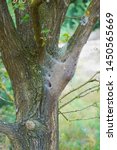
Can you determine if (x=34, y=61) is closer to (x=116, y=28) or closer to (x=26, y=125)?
(x=26, y=125)

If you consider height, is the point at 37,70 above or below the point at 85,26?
below

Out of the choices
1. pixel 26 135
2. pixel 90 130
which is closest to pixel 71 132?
pixel 90 130

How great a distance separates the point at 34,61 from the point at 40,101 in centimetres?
29

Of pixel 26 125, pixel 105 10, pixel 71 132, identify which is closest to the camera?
pixel 105 10

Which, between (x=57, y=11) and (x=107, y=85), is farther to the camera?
(x=57, y=11)

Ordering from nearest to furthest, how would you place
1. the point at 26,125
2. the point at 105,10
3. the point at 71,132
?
the point at 105,10, the point at 26,125, the point at 71,132

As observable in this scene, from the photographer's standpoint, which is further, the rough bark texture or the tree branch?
the rough bark texture

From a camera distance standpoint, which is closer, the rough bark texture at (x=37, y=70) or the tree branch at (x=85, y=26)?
the tree branch at (x=85, y=26)

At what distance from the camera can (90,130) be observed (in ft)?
19.3

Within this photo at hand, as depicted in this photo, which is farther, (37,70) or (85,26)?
(37,70)

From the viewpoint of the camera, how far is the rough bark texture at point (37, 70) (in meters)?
2.99

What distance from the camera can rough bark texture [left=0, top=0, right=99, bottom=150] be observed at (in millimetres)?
2990

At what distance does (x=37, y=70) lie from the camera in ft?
10.1

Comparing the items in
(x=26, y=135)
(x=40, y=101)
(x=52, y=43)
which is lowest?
(x=26, y=135)
